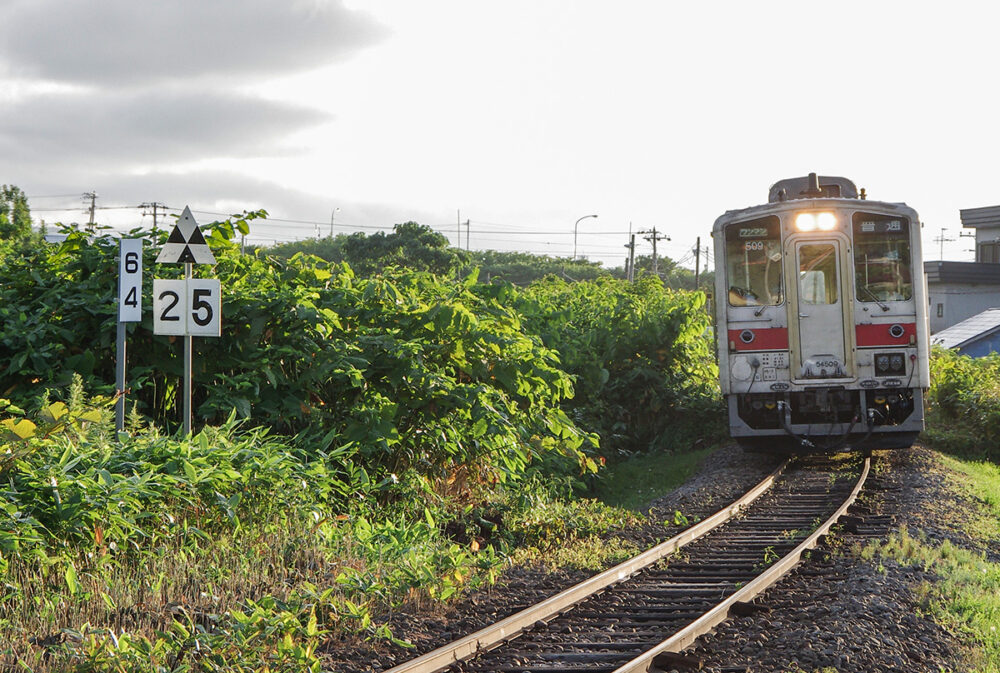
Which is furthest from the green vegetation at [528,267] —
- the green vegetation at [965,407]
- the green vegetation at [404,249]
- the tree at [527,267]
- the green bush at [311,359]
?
the green bush at [311,359]

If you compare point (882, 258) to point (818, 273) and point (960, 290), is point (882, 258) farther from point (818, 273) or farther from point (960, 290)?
point (960, 290)

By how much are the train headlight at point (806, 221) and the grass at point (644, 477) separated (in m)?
3.84

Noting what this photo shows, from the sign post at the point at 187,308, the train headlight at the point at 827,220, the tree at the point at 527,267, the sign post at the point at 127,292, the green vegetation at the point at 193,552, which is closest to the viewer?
the green vegetation at the point at 193,552

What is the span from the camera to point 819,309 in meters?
13.1

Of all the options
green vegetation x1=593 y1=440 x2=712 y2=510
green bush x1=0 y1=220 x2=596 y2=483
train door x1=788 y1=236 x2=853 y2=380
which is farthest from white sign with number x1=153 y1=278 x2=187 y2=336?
train door x1=788 y1=236 x2=853 y2=380

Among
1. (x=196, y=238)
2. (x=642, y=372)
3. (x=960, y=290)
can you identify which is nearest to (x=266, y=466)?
(x=196, y=238)

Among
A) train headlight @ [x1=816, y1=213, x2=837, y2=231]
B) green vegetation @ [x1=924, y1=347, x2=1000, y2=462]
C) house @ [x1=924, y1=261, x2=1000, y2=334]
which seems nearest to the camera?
train headlight @ [x1=816, y1=213, x2=837, y2=231]

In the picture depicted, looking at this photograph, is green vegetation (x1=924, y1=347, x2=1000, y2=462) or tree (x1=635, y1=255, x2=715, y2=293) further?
tree (x1=635, y1=255, x2=715, y2=293)

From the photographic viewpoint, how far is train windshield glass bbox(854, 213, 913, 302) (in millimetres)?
12977

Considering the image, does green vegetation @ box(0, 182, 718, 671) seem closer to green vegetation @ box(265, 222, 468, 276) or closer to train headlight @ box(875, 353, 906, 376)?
train headlight @ box(875, 353, 906, 376)

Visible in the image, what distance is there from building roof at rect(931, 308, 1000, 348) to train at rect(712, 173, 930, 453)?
18.2 meters

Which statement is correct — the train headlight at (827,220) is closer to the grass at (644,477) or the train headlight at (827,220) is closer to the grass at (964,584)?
the grass at (644,477)

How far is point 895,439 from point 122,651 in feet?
37.4

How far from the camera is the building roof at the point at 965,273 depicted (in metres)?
43.4
